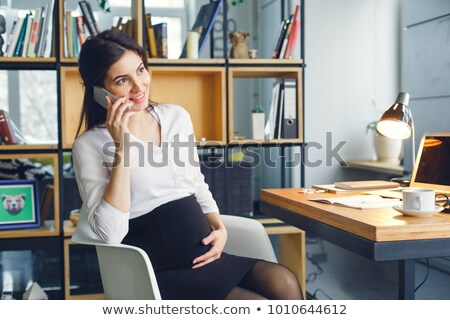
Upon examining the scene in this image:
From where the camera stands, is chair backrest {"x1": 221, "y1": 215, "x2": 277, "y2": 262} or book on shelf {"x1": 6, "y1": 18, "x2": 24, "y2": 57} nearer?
chair backrest {"x1": 221, "y1": 215, "x2": 277, "y2": 262}

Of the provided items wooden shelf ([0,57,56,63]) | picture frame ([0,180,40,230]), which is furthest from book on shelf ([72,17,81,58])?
picture frame ([0,180,40,230])

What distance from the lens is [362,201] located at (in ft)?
6.08

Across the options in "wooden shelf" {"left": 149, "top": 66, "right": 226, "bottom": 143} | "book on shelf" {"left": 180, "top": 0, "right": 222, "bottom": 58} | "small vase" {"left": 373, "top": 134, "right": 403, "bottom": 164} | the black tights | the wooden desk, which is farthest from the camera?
"small vase" {"left": 373, "top": 134, "right": 403, "bottom": 164}

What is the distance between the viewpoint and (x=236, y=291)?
65.7 inches

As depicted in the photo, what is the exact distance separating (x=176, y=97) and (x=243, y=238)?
1.49m

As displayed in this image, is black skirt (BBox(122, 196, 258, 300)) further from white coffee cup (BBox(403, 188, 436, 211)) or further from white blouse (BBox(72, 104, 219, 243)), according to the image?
white coffee cup (BBox(403, 188, 436, 211))

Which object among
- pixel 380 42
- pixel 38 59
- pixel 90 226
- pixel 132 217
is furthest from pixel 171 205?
pixel 380 42

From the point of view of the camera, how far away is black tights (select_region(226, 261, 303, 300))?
167 centimetres

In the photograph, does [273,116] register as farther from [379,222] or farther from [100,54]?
[379,222]

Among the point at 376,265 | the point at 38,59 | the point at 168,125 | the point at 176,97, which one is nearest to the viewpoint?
the point at 168,125

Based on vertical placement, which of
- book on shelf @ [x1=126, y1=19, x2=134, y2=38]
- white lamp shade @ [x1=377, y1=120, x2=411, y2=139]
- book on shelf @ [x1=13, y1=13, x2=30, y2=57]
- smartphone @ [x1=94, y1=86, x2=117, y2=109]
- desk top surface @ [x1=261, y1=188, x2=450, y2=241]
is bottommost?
desk top surface @ [x1=261, y1=188, x2=450, y2=241]

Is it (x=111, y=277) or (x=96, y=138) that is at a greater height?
(x=96, y=138)

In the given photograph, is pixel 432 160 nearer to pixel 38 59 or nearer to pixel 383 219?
pixel 383 219

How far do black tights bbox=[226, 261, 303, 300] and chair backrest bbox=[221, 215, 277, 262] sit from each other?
0.21 metres
